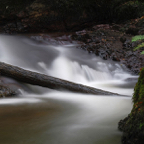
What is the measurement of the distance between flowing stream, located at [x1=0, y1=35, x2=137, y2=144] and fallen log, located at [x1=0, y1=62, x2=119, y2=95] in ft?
0.51

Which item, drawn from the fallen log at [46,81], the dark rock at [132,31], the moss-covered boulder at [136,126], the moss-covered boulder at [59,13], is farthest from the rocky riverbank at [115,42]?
the moss-covered boulder at [136,126]

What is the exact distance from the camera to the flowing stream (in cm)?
218

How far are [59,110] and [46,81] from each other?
125cm

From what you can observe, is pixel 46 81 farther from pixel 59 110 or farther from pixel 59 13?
pixel 59 13

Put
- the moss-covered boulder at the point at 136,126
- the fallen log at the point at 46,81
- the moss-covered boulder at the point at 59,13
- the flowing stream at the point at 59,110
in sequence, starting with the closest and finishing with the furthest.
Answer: the moss-covered boulder at the point at 136,126, the flowing stream at the point at 59,110, the fallen log at the point at 46,81, the moss-covered boulder at the point at 59,13

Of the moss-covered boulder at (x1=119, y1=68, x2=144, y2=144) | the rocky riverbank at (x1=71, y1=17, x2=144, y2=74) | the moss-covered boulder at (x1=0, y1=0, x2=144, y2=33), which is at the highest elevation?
the moss-covered boulder at (x1=0, y1=0, x2=144, y2=33)

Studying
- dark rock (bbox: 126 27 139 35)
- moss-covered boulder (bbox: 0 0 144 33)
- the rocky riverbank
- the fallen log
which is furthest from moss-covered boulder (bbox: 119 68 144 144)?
moss-covered boulder (bbox: 0 0 144 33)

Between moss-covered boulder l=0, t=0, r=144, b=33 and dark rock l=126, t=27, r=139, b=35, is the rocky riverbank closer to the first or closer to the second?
dark rock l=126, t=27, r=139, b=35

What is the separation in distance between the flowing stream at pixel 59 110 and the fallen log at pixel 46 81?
155 mm

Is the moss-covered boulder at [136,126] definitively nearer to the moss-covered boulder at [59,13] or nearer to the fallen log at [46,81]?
the fallen log at [46,81]

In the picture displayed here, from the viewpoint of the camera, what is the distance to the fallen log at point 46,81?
430 centimetres

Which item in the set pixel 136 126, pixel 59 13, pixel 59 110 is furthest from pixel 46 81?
pixel 59 13

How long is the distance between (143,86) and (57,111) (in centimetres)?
166

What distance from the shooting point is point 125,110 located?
314cm
